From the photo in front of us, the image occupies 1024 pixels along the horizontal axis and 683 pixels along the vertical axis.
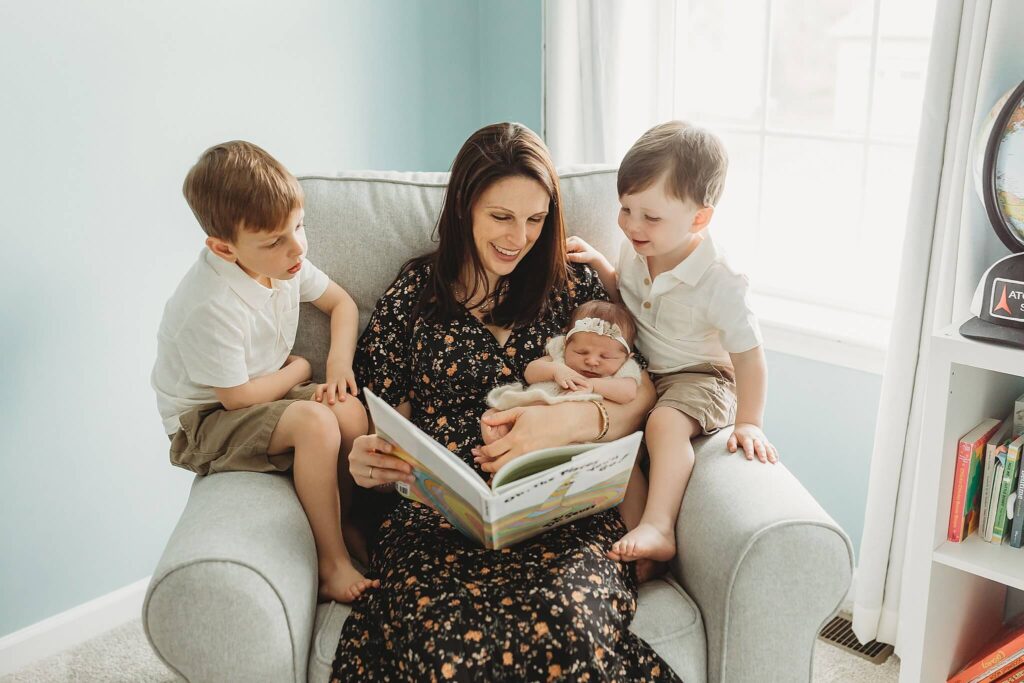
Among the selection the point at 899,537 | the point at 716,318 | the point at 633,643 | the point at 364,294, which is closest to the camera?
the point at 633,643

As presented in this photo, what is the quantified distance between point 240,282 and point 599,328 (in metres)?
0.64

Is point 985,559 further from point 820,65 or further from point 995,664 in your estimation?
point 820,65

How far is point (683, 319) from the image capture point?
176 centimetres

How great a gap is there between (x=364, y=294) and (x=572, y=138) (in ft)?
2.94

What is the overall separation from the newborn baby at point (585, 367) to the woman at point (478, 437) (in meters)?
0.03

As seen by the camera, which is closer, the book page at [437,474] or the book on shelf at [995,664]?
the book page at [437,474]

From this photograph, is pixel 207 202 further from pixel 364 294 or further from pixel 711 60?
pixel 711 60

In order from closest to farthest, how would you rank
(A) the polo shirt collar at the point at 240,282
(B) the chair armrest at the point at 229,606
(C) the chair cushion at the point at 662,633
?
(B) the chair armrest at the point at 229,606
(C) the chair cushion at the point at 662,633
(A) the polo shirt collar at the point at 240,282

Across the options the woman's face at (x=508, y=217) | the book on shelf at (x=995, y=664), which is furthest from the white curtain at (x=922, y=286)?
the woman's face at (x=508, y=217)

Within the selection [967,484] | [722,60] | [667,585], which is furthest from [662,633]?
[722,60]

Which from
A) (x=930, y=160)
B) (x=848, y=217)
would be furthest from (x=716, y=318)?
(x=848, y=217)

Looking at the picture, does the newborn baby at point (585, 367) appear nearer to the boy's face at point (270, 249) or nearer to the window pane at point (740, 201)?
the boy's face at point (270, 249)

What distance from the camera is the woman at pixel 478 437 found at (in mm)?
1301

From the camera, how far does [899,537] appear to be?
6.52ft
